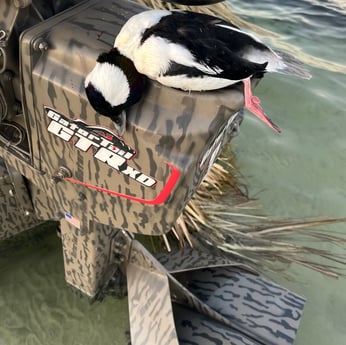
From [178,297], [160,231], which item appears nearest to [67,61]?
[160,231]

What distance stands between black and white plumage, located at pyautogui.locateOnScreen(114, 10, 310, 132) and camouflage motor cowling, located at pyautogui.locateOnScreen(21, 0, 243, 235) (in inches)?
0.8

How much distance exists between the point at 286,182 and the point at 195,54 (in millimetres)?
1221

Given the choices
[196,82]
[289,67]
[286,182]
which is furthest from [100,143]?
[286,182]

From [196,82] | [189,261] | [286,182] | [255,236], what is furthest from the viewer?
[286,182]

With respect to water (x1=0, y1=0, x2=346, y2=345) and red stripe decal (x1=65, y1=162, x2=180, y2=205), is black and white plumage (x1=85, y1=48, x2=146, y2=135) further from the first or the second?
water (x1=0, y1=0, x2=346, y2=345)

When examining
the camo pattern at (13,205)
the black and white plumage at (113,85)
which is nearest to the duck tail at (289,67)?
the black and white plumage at (113,85)

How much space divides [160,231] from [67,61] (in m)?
0.29

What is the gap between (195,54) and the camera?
1.80 ft

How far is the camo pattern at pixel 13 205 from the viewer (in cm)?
98

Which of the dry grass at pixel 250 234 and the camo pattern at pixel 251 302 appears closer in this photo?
the camo pattern at pixel 251 302

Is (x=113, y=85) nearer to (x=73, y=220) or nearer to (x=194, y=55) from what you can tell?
(x=194, y=55)

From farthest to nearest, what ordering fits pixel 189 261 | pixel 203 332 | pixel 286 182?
pixel 286 182
pixel 189 261
pixel 203 332

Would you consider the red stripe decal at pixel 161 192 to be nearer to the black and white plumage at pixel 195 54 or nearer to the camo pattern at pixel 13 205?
the black and white plumage at pixel 195 54

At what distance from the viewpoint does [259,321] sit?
932mm
